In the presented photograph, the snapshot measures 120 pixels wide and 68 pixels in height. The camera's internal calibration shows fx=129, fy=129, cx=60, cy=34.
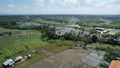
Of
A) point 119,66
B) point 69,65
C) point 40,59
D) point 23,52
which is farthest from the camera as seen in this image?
point 23,52

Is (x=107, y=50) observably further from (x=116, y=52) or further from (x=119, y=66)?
(x=119, y=66)

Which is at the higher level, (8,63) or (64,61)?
(8,63)

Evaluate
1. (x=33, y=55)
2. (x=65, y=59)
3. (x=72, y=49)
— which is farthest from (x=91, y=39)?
(x=33, y=55)

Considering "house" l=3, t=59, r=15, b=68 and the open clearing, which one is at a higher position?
"house" l=3, t=59, r=15, b=68

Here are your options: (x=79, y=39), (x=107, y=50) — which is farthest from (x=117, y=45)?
(x=79, y=39)

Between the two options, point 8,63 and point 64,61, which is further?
point 64,61

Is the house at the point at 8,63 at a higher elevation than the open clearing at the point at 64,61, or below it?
higher

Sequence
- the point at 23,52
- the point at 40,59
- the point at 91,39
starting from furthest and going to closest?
the point at 91,39 → the point at 23,52 → the point at 40,59

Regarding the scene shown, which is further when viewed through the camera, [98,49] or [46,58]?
[98,49]
